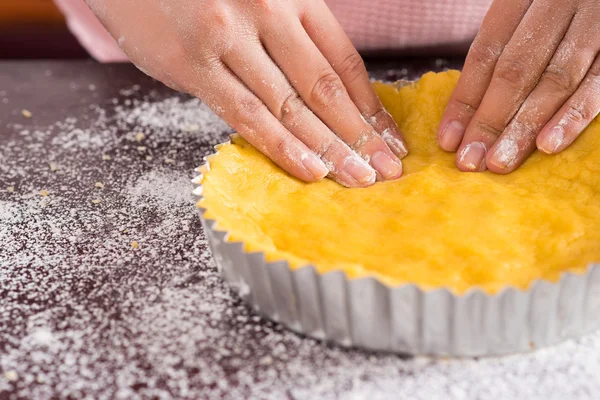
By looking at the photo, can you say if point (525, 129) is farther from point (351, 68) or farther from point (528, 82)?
point (351, 68)

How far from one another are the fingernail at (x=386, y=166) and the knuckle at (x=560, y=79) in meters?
0.31

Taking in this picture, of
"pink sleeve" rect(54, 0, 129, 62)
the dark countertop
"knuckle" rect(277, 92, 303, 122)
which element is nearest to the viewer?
the dark countertop

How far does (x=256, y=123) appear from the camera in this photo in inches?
48.3

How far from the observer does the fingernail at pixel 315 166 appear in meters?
1.19

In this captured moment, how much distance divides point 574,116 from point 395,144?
0.33m

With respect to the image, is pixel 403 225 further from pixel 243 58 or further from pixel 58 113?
pixel 58 113

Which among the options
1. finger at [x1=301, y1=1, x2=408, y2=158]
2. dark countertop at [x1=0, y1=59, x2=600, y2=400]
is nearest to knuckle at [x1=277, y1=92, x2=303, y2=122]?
finger at [x1=301, y1=1, x2=408, y2=158]

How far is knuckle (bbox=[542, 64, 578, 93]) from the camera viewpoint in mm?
1171

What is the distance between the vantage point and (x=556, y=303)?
852mm

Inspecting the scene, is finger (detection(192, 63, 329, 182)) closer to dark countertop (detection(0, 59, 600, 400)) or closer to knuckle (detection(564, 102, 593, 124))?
dark countertop (detection(0, 59, 600, 400))

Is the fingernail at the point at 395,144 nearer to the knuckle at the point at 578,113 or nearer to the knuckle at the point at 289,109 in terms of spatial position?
the knuckle at the point at 289,109

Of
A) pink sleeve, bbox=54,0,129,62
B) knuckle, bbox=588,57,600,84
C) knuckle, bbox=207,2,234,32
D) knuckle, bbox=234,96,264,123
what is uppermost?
knuckle, bbox=207,2,234,32

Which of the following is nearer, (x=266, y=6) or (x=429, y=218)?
(x=429, y=218)

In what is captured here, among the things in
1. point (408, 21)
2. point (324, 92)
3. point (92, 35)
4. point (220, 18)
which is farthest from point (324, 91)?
point (92, 35)
